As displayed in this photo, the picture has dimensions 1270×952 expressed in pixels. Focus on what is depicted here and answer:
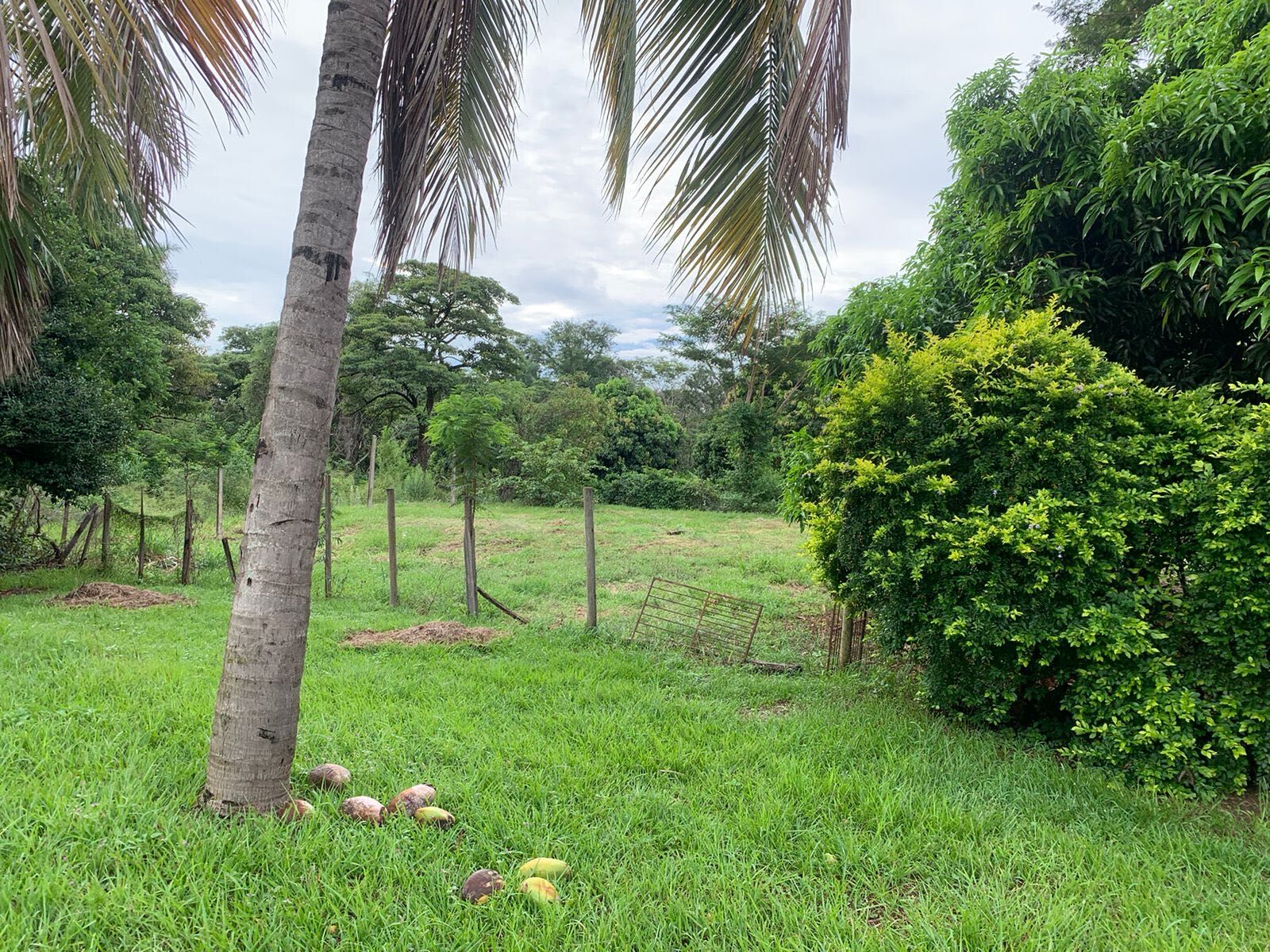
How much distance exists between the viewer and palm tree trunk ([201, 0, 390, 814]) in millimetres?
2244

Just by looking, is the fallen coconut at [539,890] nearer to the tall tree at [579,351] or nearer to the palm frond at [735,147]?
the palm frond at [735,147]

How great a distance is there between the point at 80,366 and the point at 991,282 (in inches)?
410

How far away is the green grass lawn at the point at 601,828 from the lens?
187cm

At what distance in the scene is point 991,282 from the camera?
14.3 ft

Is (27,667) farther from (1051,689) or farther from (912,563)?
(1051,689)

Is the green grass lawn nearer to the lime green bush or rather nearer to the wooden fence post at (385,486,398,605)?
the lime green bush

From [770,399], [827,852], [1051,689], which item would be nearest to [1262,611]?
[1051,689]

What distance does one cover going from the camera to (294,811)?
235 centimetres

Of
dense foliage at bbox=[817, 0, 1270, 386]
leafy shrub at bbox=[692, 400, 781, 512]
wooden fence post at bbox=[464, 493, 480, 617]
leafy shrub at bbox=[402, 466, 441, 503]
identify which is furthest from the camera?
leafy shrub at bbox=[692, 400, 781, 512]

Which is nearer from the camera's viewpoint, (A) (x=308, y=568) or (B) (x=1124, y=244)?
(A) (x=308, y=568)

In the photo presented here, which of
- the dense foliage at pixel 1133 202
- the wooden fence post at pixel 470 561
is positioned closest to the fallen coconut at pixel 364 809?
the dense foliage at pixel 1133 202

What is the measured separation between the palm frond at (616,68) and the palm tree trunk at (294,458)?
3.58 ft

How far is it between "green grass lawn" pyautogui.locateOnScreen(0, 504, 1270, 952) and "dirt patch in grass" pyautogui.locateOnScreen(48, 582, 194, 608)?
2.60 m

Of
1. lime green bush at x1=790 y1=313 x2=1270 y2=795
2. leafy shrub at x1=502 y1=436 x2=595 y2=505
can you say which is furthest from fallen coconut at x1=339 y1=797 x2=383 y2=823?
leafy shrub at x1=502 y1=436 x2=595 y2=505
